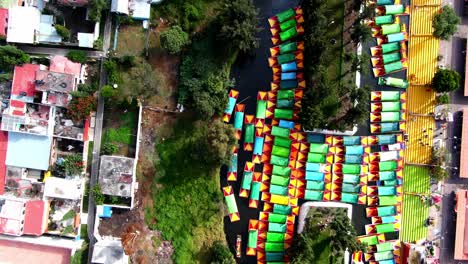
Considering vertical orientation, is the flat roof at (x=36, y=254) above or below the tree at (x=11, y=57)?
below

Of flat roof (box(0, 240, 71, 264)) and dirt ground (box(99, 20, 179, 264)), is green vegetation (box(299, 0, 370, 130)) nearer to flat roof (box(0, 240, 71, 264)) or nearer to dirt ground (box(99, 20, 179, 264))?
dirt ground (box(99, 20, 179, 264))

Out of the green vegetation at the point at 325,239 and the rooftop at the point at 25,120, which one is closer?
the green vegetation at the point at 325,239

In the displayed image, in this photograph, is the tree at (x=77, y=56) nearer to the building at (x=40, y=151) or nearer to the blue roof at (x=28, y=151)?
the building at (x=40, y=151)

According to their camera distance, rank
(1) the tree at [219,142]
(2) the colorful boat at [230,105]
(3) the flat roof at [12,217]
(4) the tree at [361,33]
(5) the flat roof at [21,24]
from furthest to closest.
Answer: (2) the colorful boat at [230,105] < (5) the flat roof at [21,24] < (3) the flat roof at [12,217] < (4) the tree at [361,33] < (1) the tree at [219,142]

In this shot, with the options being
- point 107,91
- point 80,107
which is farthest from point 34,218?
point 107,91

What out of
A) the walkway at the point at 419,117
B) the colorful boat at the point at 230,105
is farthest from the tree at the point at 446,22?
the colorful boat at the point at 230,105

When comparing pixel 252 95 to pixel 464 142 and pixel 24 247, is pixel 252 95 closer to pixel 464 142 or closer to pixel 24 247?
pixel 464 142

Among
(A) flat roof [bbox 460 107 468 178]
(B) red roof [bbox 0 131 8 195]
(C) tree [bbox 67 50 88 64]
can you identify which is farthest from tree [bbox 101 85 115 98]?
(A) flat roof [bbox 460 107 468 178]
